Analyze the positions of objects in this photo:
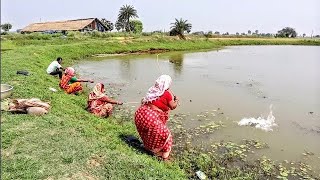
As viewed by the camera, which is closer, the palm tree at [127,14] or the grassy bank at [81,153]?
the grassy bank at [81,153]

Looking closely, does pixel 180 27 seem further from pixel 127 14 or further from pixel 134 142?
pixel 134 142

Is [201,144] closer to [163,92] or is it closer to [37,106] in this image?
[163,92]

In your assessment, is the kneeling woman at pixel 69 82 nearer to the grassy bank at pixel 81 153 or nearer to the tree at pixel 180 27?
the grassy bank at pixel 81 153

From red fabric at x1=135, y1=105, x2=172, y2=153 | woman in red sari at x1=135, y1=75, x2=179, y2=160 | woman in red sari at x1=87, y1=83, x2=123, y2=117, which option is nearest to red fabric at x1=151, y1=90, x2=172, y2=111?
woman in red sari at x1=135, y1=75, x2=179, y2=160

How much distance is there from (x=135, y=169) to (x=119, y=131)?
95.6 inches

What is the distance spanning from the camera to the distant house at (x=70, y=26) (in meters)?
54.0

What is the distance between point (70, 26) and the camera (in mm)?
55281

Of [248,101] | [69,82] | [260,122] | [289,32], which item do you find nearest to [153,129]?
[260,122]

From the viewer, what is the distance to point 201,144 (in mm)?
7285

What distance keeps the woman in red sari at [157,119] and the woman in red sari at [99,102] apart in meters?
2.47

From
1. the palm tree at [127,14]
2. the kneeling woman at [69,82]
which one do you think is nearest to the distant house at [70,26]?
the palm tree at [127,14]

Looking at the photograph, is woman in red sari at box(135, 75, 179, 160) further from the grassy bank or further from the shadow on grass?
the grassy bank

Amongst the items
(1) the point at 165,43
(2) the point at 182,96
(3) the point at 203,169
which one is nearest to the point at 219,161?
(3) the point at 203,169

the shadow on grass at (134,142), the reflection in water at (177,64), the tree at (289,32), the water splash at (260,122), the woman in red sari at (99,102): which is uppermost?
the tree at (289,32)
